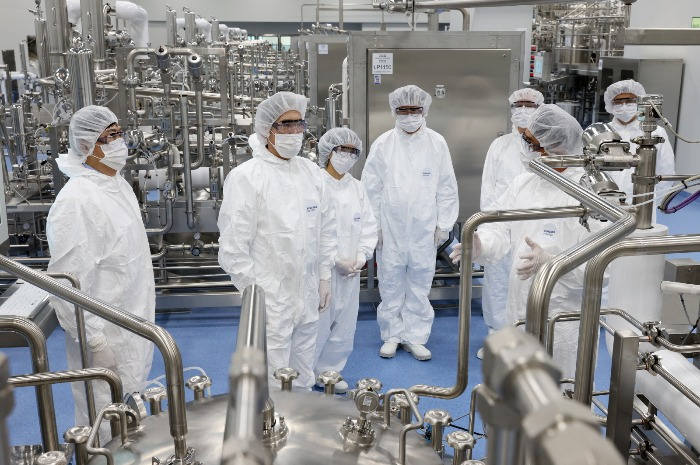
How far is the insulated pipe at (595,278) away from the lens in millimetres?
1044

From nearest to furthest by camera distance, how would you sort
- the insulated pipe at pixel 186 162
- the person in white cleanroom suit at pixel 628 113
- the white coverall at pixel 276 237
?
the white coverall at pixel 276 237 → the insulated pipe at pixel 186 162 → the person in white cleanroom suit at pixel 628 113

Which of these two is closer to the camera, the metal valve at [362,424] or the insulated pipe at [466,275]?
the metal valve at [362,424]

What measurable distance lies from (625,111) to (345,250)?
205 cm

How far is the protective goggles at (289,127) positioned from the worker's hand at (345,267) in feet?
2.19

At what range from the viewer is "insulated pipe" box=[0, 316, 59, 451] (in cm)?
131

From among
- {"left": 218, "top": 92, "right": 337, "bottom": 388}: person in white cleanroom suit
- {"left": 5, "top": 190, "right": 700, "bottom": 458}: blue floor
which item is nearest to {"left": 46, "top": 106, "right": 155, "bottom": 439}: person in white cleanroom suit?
{"left": 218, "top": 92, "right": 337, "bottom": 388}: person in white cleanroom suit

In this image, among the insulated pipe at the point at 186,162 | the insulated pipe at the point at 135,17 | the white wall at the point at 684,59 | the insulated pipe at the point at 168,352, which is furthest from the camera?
the white wall at the point at 684,59

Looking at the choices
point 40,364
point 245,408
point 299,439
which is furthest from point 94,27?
point 245,408

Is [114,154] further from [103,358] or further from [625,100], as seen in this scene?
[625,100]

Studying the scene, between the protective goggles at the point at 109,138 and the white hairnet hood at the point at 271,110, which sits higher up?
the white hairnet hood at the point at 271,110

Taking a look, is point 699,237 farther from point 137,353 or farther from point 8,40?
point 8,40

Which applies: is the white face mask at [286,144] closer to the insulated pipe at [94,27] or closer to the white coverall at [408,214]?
the white coverall at [408,214]

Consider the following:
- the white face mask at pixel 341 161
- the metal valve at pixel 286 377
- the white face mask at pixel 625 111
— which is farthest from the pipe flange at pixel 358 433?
the white face mask at pixel 625 111

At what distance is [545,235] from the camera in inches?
92.4
